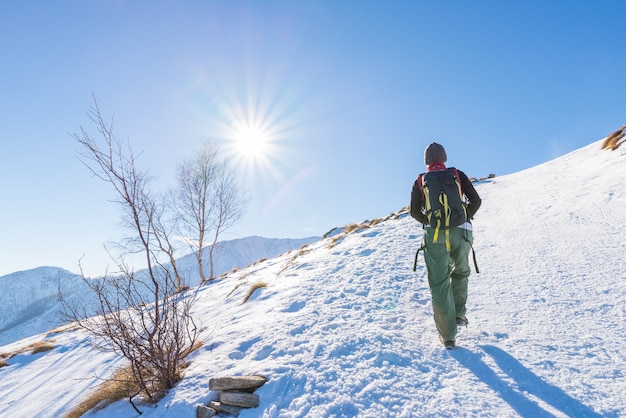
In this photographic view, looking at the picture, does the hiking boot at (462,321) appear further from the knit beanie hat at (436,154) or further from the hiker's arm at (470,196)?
the knit beanie hat at (436,154)

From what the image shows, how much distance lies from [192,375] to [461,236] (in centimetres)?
341

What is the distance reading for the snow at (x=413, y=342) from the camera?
2496 mm

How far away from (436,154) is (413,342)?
2167 millimetres

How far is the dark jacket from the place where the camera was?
346 centimetres

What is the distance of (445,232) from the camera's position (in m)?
3.30

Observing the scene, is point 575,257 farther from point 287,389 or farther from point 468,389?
point 287,389

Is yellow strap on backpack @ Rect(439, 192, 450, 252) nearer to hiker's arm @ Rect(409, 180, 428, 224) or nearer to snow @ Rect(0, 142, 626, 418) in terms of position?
hiker's arm @ Rect(409, 180, 428, 224)

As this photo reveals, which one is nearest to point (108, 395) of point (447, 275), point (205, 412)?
point (205, 412)

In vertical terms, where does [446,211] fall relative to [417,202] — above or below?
below

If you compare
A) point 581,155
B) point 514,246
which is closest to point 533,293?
point 514,246

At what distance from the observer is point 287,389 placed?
9.09ft

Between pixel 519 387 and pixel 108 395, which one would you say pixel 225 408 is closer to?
pixel 108 395

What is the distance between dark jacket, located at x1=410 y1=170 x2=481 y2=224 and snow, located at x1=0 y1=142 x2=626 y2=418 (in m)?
1.39

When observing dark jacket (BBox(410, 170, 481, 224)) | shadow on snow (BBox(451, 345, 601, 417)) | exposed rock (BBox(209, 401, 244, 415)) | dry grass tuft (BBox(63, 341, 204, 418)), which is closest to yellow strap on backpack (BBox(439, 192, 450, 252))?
dark jacket (BBox(410, 170, 481, 224))
